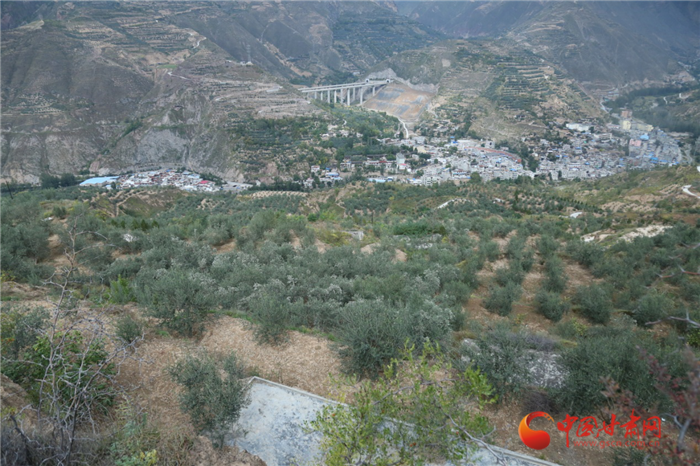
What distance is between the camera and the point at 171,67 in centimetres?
8044

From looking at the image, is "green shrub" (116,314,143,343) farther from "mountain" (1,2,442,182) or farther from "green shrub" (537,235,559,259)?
"mountain" (1,2,442,182)

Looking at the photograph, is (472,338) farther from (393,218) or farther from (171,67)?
(171,67)

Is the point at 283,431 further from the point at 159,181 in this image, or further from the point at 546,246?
the point at 159,181

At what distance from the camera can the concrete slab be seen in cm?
518

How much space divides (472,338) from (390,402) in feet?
17.0

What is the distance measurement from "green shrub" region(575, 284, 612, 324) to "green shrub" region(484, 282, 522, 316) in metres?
2.07

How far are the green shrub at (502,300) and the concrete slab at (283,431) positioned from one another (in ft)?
23.4

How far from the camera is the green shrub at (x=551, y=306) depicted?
11527 millimetres

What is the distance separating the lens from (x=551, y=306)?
1154 centimetres

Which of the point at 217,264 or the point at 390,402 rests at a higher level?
the point at 390,402

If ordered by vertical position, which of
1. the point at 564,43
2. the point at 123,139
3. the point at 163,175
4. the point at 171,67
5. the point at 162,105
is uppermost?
the point at 564,43

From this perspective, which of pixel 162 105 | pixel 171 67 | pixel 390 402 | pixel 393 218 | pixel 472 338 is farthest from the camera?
pixel 171 67

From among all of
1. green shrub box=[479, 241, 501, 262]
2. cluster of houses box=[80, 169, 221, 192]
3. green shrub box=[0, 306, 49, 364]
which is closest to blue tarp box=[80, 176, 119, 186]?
cluster of houses box=[80, 169, 221, 192]

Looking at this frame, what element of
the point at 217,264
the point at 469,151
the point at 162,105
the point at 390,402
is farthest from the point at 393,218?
the point at 162,105
